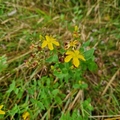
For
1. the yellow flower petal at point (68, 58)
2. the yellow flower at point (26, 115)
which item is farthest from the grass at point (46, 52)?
the yellow flower petal at point (68, 58)

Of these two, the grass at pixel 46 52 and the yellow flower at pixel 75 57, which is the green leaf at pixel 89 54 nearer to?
the yellow flower at pixel 75 57

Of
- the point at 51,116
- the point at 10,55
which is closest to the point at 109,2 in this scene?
the point at 10,55

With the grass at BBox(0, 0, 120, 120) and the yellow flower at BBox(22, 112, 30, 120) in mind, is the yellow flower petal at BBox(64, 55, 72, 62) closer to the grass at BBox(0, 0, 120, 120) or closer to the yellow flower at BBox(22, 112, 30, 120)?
the grass at BBox(0, 0, 120, 120)

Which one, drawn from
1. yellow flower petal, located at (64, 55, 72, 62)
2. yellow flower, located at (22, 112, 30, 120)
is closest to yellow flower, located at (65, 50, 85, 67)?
yellow flower petal, located at (64, 55, 72, 62)

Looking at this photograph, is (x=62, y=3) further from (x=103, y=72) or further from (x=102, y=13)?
(x=103, y=72)

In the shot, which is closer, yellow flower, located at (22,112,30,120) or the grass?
yellow flower, located at (22,112,30,120)

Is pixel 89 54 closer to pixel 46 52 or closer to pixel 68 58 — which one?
pixel 68 58

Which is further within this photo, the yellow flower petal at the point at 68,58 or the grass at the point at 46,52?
the grass at the point at 46,52

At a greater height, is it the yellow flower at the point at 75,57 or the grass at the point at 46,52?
the yellow flower at the point at 75,57

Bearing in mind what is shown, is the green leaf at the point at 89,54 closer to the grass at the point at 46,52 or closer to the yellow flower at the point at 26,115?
the grass at the point at 46,52
